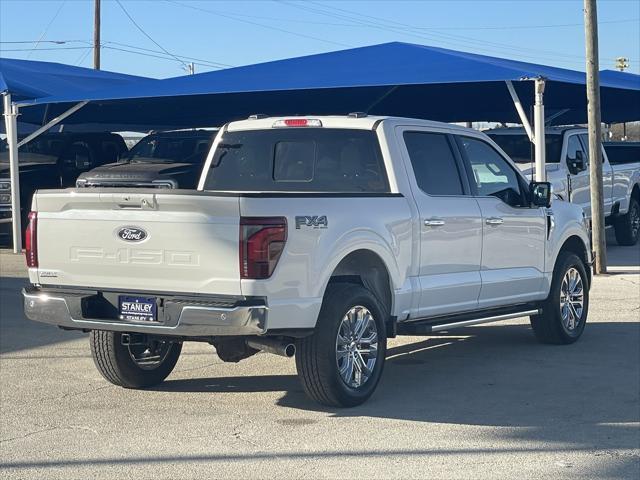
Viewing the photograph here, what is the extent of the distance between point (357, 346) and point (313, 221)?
1072 mm

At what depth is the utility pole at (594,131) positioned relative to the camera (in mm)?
15867

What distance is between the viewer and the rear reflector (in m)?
8.43

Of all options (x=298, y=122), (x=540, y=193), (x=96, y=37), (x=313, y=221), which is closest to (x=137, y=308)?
(x=313, y=221)

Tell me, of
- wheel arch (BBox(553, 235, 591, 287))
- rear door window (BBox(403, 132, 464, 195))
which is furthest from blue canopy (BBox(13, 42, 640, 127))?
rear door window (BBox(403, 132, 464, 195))

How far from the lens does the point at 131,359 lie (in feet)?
26.8

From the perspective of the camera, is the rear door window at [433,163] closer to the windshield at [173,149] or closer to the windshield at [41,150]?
the windshield at [173,149]

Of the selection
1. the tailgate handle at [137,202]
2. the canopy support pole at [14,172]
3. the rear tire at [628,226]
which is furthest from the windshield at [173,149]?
the tailgate handle at [137,202]

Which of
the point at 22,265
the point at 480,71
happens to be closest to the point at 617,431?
the point at 480,71

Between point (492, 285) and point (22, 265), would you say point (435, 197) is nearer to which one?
point (492, 285)

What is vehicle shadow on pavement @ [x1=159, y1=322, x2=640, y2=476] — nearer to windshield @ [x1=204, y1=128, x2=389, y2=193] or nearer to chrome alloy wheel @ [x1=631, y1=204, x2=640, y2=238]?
windshield @ [x1=204, y1=128, x2=389, y2=193]

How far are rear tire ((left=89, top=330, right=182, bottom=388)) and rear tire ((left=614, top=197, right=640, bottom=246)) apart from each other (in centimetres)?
1354

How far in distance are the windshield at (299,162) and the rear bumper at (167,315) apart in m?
1.89

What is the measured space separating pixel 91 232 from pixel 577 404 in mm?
3599

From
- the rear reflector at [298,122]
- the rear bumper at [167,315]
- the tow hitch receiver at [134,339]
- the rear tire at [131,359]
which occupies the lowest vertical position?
the rear tire at [131,359]
